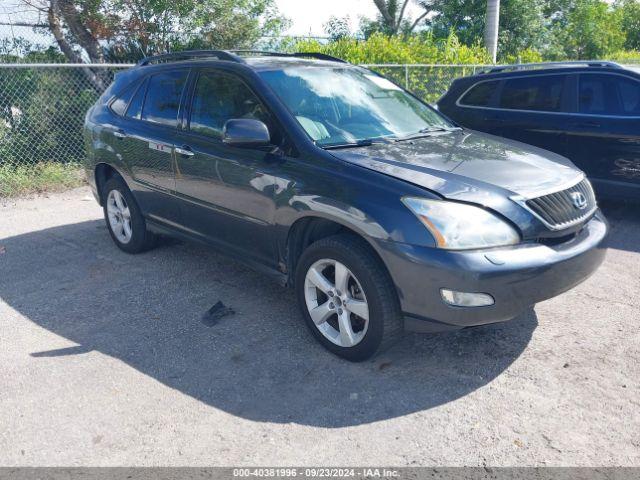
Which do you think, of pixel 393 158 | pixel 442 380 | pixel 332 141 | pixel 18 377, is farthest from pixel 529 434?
pixel 18 377

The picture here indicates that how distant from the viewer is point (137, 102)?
17.2ft

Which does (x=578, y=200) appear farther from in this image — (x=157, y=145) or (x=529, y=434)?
(x=157, y=145)

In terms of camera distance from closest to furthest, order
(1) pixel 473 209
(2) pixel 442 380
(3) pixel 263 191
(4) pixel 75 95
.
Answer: (1) pixel 473 209 < (2) pixel 442 380 < (3) pixel 263 191 < (4) pixel 75 95

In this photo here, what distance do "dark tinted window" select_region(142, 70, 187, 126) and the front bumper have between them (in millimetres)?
2454

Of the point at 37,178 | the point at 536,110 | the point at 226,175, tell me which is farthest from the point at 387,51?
the point at 226,175

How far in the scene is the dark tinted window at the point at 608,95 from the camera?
243 inches

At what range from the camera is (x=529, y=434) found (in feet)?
9.45

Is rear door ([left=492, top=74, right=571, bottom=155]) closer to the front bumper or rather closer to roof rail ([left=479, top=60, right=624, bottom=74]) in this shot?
roof rail ([left=479, top=60, right=624, bottom=74])

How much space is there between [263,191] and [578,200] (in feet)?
6.62

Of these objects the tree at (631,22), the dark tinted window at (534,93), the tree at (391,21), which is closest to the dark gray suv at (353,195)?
the dark tinted window at (534,93)

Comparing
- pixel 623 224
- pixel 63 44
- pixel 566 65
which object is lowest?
pixel 623 224

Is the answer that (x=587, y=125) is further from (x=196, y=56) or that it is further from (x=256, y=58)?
(x=196, y=56)

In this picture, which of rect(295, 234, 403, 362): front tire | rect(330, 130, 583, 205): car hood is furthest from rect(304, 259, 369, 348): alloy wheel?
rect(330, 130, 583, 205): car hood

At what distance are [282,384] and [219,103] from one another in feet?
7.18
